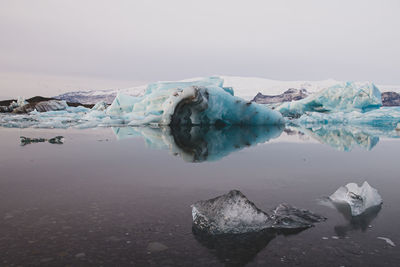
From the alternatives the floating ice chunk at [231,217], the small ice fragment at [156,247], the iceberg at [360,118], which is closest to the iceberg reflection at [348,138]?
the floating ice chunk at [231,217]

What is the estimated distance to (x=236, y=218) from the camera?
7.30ft

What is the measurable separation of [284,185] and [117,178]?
2044 millimetres

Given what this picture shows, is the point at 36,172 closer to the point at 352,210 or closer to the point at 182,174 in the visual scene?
the point at 182,174

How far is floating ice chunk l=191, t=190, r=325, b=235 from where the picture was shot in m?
2.18

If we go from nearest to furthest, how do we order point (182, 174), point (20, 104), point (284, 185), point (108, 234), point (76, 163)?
point (108, 234) → point (284, 185) → point (182, 174) → point (76, 163) → point (20, 104)

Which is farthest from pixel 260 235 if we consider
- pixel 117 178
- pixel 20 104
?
pixel 20 104

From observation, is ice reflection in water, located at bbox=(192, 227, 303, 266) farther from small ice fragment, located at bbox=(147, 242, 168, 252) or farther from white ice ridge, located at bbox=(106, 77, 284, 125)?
white ice ridge, located at bbox=(106, 77, 284, 125)

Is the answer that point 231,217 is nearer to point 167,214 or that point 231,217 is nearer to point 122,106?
point 167,214

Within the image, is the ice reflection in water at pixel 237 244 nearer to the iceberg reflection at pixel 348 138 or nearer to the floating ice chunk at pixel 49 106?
the iceberg reflection at pixel 348 138

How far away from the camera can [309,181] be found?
12.3 ft

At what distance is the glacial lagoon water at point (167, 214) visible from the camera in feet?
5.86

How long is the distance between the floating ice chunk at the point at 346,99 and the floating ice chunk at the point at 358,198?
24.0 m

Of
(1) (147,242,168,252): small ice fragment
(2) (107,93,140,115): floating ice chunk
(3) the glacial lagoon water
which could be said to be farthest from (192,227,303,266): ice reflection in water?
(2) (107,93,140,115): floating ice chunk

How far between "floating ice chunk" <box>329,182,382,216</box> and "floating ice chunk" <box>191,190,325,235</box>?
21.1 inches
